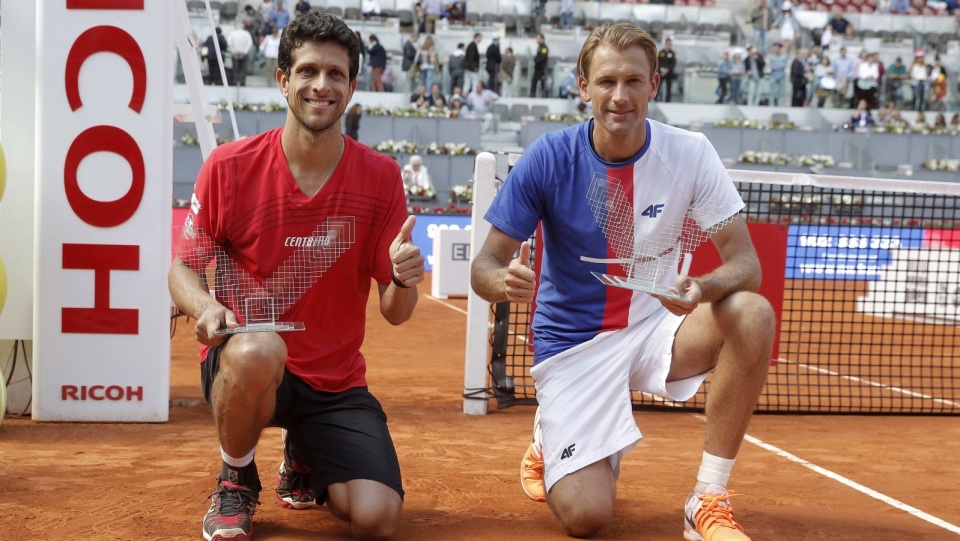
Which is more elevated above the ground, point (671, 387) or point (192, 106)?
point (192, 106)

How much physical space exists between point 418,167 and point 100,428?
14527 mm

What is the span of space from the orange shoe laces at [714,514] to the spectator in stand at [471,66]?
69.2 feet

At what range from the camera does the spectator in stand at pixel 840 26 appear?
2872 centimetres

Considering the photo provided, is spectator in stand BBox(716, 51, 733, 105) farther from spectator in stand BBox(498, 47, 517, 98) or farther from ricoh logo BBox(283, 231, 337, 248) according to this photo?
ricoh logo BBox(283, 231, 337, 248)

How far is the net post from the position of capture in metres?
6.66

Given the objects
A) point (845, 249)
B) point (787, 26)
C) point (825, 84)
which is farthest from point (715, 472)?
point (787, 26)

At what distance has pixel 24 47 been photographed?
604 cm

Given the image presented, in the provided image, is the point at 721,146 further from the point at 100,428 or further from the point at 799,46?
the point at 100,428

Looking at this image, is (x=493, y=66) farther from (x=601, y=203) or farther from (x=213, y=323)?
(x=213, y=323)

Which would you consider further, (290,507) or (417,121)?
(417,121)

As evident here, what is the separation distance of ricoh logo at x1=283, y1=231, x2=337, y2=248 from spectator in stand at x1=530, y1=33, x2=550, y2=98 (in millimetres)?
21405

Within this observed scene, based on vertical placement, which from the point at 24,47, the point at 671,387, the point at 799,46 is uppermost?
the point at 799,46

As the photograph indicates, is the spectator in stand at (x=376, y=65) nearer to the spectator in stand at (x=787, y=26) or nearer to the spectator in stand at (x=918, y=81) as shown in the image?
the spectator in stand at (x=787, y=26)

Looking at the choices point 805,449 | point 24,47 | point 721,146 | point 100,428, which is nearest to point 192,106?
point 24,47
